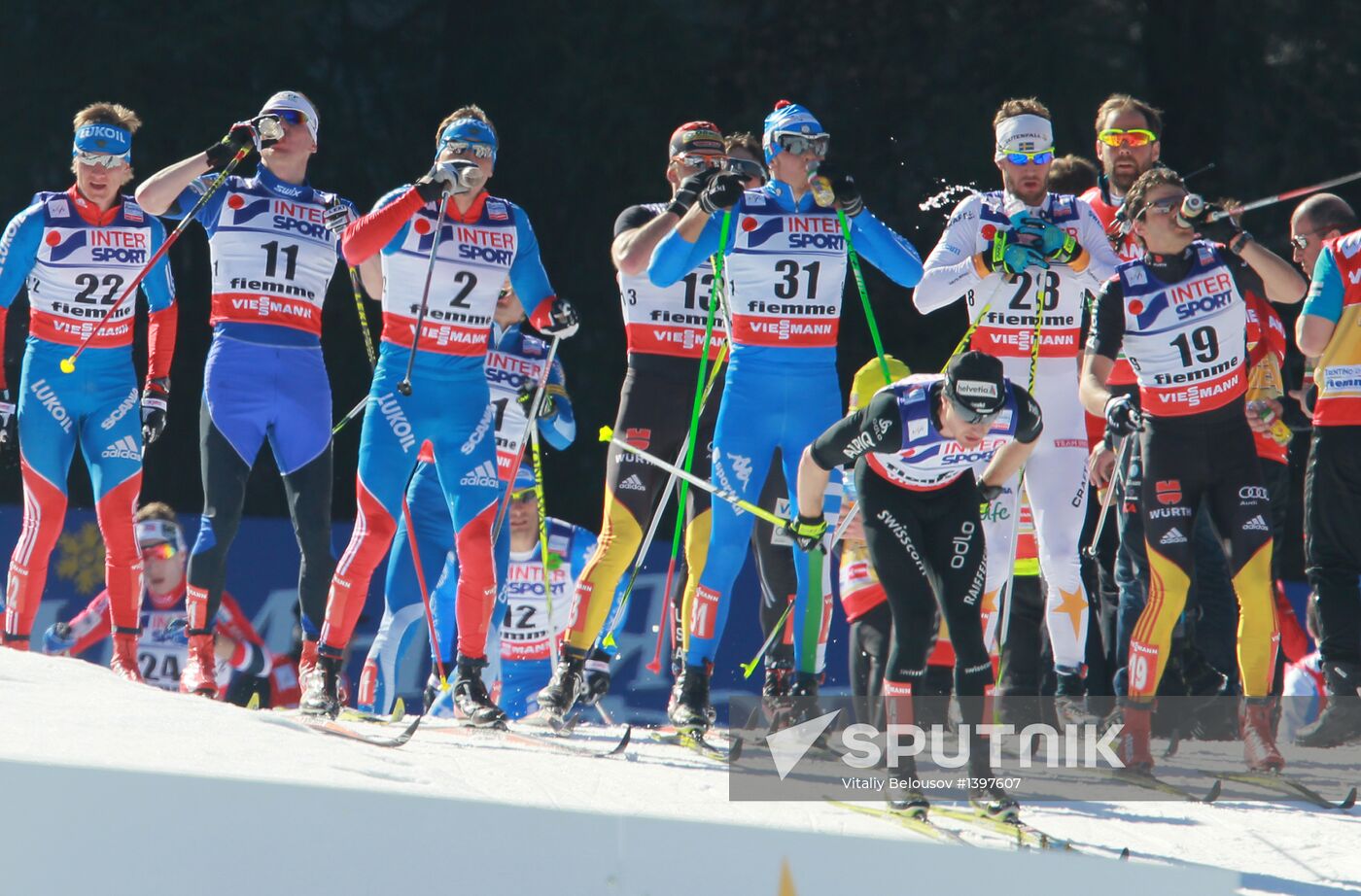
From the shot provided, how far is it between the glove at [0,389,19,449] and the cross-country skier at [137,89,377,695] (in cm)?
81

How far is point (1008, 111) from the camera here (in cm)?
647

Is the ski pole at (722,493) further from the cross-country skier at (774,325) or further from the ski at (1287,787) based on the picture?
the ski at (1287,787)

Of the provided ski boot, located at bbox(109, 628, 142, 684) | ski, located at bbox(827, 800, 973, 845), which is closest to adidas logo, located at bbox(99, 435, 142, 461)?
ski boot, located at bbox(109, 628, 142, 684)

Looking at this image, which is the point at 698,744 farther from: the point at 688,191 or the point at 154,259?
the point at 154,259

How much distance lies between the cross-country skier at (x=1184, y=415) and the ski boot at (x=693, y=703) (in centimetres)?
141

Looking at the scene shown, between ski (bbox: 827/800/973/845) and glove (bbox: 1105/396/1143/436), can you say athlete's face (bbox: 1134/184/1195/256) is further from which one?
ski (bbox: 827/800/973/845)

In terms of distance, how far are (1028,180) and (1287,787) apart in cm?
234

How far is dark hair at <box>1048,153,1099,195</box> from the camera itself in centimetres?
700

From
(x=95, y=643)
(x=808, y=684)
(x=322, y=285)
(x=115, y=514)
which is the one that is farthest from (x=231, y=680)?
(x=808, y=684)

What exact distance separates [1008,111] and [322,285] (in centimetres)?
264

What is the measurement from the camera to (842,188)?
5934 mm

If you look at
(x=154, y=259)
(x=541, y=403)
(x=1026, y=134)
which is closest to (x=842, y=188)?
(x=1026, y=134)

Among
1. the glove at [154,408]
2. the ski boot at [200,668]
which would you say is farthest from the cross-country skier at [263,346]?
the glove at [154,408]

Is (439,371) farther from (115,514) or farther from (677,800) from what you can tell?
(677,800)
